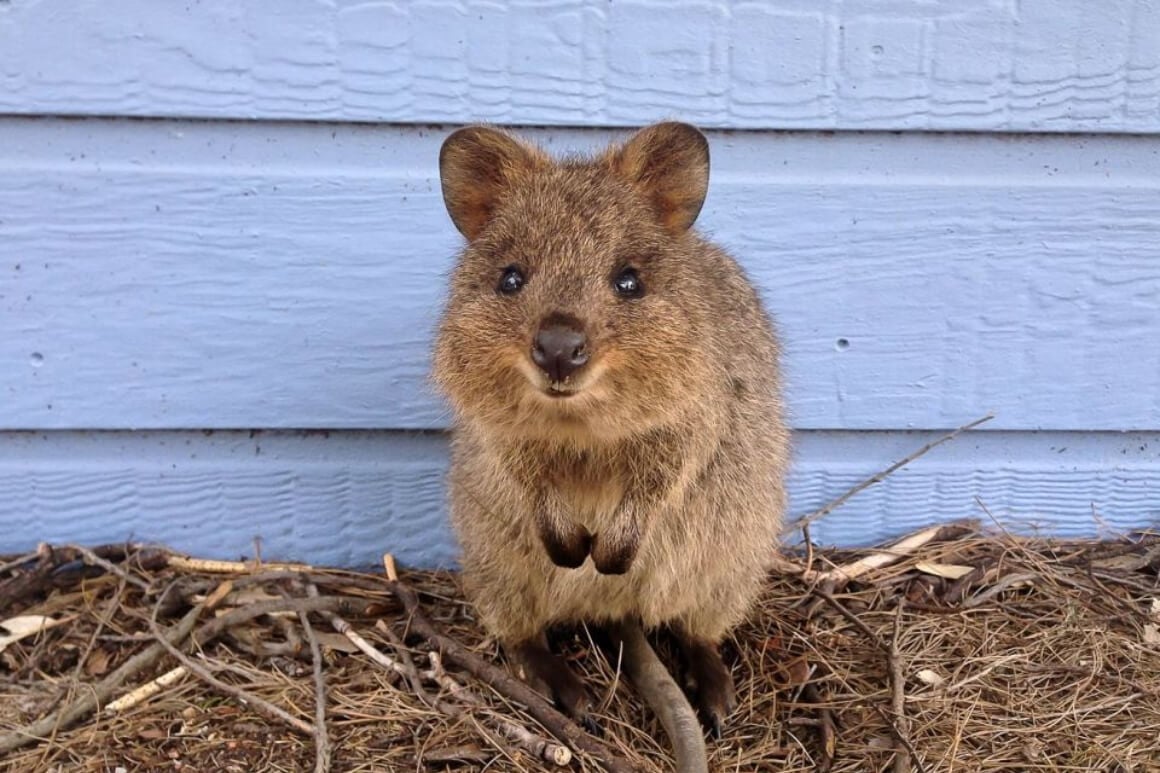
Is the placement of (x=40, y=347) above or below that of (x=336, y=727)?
above

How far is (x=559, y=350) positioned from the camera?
7.16 ft

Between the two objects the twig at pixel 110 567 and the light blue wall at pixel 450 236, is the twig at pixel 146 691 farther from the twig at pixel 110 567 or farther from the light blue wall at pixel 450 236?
the light blue wall at pixel 450 236

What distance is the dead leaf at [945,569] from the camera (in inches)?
141

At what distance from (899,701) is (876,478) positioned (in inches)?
43.3

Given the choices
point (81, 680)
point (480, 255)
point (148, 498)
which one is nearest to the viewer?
point (480, 255)

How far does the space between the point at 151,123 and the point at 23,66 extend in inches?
16.5

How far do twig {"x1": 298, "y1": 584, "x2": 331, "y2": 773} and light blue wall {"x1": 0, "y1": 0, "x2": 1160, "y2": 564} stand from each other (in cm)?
64

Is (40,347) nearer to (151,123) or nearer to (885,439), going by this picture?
(151,123)

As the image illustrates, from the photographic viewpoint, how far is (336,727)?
2.88m

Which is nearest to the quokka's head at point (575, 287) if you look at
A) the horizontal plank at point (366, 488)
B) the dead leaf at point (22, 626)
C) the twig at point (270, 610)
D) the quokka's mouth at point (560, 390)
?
the quokka's mouth at point (560, 390)

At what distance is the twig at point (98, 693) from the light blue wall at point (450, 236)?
592 mm

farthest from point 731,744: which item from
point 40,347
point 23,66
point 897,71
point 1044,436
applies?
point 23,66

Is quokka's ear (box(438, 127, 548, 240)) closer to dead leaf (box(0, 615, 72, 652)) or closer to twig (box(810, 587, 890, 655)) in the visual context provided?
twig (box(810, 587, 890, 655))

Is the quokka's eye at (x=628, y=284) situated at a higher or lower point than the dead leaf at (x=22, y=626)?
higher
